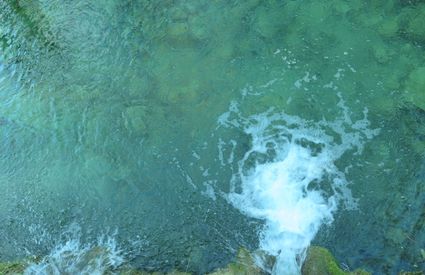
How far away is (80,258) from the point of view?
36.1 ft

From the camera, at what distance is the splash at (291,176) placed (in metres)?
11.0

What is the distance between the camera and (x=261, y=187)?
1180cm

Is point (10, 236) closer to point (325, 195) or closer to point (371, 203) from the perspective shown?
point (325, 195)

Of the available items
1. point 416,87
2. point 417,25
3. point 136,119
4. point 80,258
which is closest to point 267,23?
point 417,25

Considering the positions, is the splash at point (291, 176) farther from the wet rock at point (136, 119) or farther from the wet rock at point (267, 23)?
the wet rock at point (267, 23)

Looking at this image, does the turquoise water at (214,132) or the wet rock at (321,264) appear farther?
the turquoise water at (214,132)

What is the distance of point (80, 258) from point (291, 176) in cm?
570

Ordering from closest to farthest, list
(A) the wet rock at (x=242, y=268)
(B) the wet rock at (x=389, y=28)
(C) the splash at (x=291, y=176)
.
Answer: (A) the wet rock at (x=242, y=268)
(C) the splash at (x=291, y=176)
(B) the wet rock at (x=389, y=28)

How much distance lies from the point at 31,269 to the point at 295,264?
6323 mm

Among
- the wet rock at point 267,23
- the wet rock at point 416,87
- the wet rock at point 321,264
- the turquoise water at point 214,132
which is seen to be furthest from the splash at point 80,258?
the wet rock at point 416,87

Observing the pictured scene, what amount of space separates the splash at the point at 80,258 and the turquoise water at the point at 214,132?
0.23ft

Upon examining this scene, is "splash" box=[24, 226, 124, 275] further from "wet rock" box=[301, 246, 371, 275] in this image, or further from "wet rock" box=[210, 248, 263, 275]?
"wet rock" box=[301, 246, 371, 275]

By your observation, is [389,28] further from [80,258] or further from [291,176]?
[80,258]

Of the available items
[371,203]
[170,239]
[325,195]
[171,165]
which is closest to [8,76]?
[171,165]
